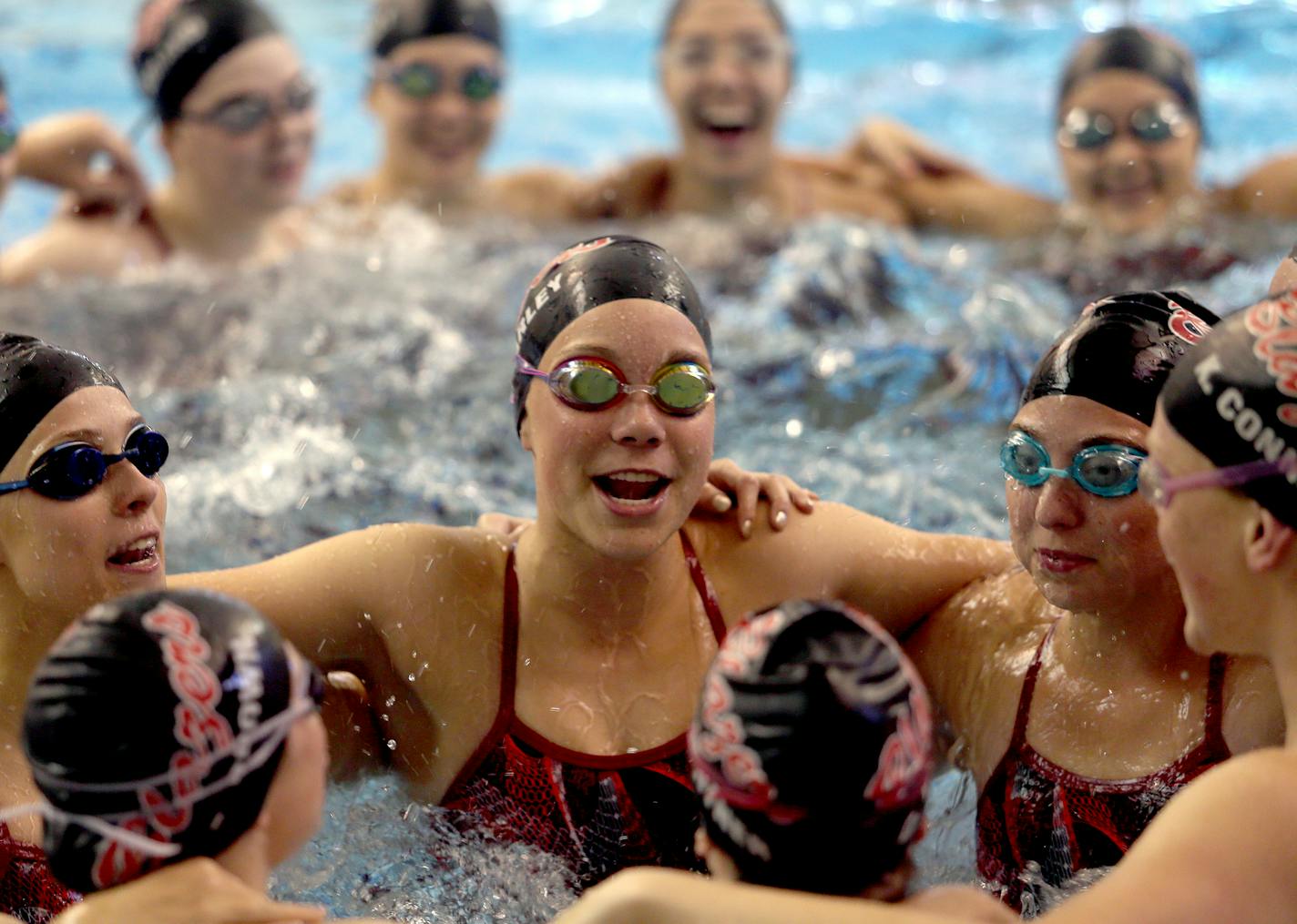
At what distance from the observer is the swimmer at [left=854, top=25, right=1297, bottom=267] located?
6.52 metres

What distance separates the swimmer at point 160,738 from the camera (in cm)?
195

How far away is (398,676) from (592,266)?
0.88 meters

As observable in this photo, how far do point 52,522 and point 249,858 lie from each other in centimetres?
92

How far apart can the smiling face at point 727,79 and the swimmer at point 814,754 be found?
534cm

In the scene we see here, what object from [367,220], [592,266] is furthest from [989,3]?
[592,266]

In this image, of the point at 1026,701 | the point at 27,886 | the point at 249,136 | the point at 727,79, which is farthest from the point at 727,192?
the point at 27,886

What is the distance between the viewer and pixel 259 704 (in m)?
2.03

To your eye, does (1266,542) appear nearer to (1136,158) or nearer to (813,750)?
(813,750)

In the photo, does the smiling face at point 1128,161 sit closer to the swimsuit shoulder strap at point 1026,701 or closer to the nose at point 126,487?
the swimsuit shoulder strap at point 1026,701

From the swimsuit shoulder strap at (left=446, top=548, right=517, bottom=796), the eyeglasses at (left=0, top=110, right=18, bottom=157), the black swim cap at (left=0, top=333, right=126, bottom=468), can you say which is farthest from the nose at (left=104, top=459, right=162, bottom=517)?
the eyeglasses at (left=0, top=110, right=18, bottom=157)

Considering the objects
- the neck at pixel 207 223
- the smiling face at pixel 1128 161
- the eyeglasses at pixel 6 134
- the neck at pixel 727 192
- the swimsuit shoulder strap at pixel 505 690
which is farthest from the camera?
the neck at pixel 727 192

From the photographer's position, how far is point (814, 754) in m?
1.91

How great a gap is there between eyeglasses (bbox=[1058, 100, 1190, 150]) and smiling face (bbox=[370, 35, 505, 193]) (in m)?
2.53

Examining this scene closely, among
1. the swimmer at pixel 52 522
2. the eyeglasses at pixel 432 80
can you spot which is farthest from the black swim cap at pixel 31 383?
the eyeglasses at pixel 432 80
